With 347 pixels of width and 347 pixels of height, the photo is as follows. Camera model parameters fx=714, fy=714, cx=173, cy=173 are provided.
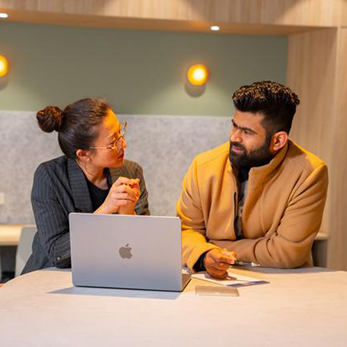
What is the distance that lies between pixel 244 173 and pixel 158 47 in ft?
6.50

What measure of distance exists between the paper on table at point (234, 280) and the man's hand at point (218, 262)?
2cm

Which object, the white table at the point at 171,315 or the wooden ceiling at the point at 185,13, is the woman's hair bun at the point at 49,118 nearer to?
the white table at the point at 171,315

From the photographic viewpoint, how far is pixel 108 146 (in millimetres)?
2990

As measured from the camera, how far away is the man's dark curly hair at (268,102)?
2.90m

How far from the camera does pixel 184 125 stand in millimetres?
4820

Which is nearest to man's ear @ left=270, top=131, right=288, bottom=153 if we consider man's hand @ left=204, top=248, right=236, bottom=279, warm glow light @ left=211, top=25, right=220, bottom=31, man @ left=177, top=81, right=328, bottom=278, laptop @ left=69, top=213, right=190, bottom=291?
man @ left=177, top=81, right=328, bottom=278

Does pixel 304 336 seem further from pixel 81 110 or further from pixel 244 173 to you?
pixel 81 110

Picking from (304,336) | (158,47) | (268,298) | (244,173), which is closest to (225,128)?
(158,47)

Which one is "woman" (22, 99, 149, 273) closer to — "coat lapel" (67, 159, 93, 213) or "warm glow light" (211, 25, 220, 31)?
"coat lapel" (67, 159, 93, 213)

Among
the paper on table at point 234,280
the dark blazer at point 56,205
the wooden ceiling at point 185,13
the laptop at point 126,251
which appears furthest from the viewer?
the wooden ceiling at point 185,13

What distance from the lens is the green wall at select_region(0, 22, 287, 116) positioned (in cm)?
464

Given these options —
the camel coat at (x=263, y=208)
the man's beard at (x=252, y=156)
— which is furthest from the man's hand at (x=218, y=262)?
the man's beard at (x=252, y=156)

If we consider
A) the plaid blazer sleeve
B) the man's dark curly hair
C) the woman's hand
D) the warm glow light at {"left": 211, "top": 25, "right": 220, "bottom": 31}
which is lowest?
the plaid blazer sleeve

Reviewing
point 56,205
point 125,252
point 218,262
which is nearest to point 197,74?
point 56,205
